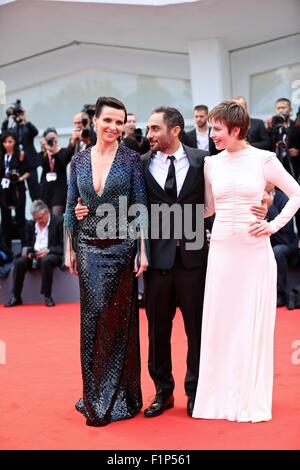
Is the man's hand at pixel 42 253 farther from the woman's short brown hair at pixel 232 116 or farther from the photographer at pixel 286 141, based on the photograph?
the woman's short brown hair at pixel 232 116

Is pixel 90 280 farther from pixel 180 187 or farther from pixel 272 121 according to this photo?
pixel 272 121

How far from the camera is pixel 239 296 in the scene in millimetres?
3711

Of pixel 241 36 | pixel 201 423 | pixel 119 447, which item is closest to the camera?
pixel 119 447

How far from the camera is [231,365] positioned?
12.2ft

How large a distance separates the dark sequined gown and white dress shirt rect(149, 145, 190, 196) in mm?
96

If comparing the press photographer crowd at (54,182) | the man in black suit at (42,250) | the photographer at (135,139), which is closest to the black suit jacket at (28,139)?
the press photographer crowd at (54,182)

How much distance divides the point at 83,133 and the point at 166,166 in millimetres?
4006

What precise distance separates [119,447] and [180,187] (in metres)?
1.31

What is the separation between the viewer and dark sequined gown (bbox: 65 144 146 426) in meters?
3.69

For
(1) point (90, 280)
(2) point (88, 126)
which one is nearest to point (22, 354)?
(1) point (90, 280)

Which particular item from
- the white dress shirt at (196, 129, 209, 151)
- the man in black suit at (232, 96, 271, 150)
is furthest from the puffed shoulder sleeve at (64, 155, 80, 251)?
the man in black suit at (232, 96, 271, 150)

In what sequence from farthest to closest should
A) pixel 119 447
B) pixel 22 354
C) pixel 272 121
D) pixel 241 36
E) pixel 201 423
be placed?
pixel 241 36, pixel 272 121, pixel 22 354, pixel 201 423, pixel 119 447

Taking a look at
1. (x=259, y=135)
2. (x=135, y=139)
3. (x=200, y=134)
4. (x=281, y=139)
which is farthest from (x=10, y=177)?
(x=281, y=139)

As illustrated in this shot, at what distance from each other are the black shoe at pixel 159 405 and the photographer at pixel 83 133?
14.1 ft
